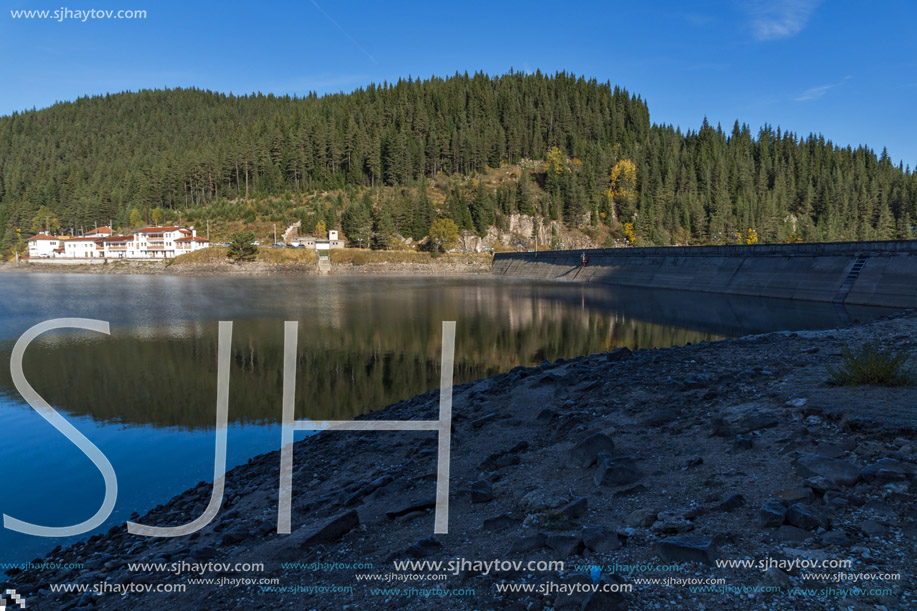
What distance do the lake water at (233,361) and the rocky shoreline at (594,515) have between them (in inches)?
104

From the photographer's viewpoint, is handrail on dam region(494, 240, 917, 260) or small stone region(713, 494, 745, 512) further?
handrail on dam region(494, 240, 917, 260)

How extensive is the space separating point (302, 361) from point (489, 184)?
A: 141391 millimetres

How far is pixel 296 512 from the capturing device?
843 centimetres

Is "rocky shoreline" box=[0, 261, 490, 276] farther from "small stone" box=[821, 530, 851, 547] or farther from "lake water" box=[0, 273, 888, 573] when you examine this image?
"small stone" box=[821, 530, 851, 547]

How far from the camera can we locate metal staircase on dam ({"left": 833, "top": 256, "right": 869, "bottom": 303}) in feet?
147

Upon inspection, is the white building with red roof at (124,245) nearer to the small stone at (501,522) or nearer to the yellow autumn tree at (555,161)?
the yellow autumn tree at (555,161)

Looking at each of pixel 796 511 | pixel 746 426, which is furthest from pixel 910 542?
pixel 746 426

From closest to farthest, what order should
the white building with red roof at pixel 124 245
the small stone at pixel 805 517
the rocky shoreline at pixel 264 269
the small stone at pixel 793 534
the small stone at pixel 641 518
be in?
1. the small stone at pixel 793 534
2. the small stone at pixel 805 517
3. the small stone at pixel 641 518
4. the rocky shoreline at pixel 264 269
5. the white building with red roof at pixel 124 245

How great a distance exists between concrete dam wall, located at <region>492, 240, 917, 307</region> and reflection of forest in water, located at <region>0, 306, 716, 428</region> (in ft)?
71.1

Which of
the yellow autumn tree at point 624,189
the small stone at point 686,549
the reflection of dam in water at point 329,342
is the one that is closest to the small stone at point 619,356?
the reflection of dam in water at point 329,342

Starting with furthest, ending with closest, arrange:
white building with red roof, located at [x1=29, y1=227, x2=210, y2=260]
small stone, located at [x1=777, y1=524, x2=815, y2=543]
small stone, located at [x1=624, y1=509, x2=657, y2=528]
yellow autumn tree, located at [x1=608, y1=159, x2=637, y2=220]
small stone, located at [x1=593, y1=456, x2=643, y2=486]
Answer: yellow autumn tree, located at [x1=608, y1=159, x2=637, y2=220]
white building with red roof, located at [x1=29, y1=227, x2=210, y2=260]
small stone, located at [x1=593, y1=456, x2=643, y2=486]
small stone, located at [x1=624, y1=509, x2=657, y2=528]
small stone, located at [x1=777, y1=524, x2=815, y2=543]

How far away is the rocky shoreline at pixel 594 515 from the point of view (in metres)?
4.94

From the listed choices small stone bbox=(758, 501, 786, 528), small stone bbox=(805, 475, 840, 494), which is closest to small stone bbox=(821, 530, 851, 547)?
small stone bbox=(758, 501, 786, 528)

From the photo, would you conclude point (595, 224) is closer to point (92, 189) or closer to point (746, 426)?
point (746, 426)
